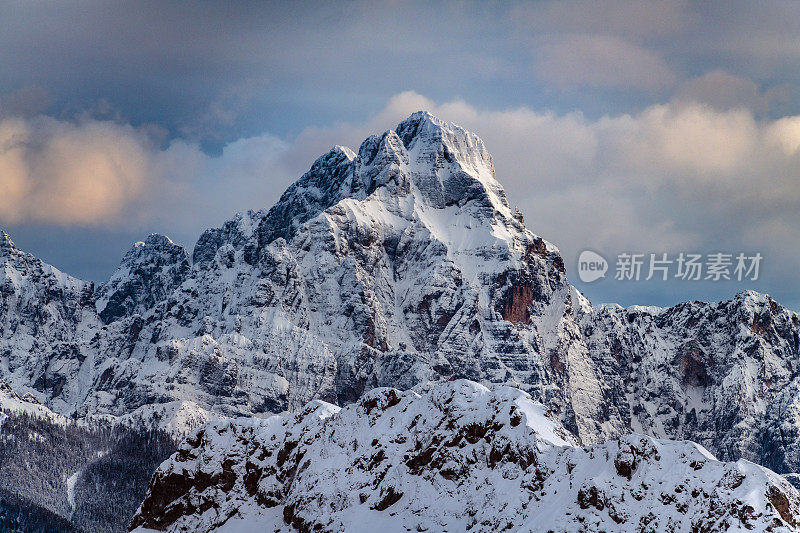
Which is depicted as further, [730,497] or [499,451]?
[499,451]

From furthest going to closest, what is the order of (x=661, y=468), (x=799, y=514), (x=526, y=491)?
(x=526, y=491)
(x=661, y=468)
(x=799, y=514)

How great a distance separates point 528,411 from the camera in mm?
185750

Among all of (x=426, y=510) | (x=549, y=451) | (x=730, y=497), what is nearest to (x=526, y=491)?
(x=549, y=451)

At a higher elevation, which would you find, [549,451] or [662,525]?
[549,451]

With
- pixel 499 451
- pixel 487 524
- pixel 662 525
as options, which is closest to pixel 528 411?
pixel 499 451

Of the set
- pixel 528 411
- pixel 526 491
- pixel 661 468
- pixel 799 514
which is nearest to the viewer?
pixel 799 514

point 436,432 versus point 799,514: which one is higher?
point 436,432

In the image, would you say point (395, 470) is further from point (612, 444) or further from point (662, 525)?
point (662, 525)

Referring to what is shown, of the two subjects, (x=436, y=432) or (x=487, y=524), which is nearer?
(x=487, y=524)

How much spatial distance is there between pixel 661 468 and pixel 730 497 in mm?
13545

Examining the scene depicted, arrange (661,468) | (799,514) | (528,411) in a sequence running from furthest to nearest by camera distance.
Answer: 1. (528,411)
2. (661,468)
3. (799,514)

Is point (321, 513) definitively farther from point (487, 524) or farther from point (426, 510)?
point (487, 524)

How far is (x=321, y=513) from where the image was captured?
195 metres

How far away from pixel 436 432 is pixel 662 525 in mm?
48016
